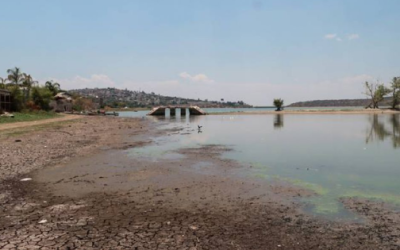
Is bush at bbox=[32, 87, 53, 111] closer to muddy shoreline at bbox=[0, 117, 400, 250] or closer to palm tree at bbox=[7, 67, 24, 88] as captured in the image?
palm tree at bbox=[7, 67, 24, 88]

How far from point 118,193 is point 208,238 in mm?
4798

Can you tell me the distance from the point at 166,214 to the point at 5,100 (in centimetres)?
5946

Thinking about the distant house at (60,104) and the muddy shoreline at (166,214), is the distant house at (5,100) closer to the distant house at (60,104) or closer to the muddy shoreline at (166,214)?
the distant house at (60,104)

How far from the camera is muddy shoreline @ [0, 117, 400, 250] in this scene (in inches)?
258

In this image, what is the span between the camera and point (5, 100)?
5722 centimetres

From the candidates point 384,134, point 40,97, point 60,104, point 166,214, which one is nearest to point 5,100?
point 40,97

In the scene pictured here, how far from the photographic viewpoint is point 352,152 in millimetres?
20938

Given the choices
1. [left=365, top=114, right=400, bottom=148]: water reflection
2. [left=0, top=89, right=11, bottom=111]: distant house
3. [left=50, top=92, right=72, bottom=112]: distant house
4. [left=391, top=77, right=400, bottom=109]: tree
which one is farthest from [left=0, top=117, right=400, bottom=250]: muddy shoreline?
[left=391, top=77, right=400, bottom=109]: tree

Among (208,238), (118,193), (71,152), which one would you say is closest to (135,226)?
(208,238)

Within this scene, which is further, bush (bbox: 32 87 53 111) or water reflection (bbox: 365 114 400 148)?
bush (bbox: 32 87 53 111)

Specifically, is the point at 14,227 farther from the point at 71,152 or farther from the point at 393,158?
the point at 393,158

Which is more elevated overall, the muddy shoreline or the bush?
the bush

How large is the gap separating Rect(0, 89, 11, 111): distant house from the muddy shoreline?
159ft

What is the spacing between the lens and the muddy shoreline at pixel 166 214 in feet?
21.5
